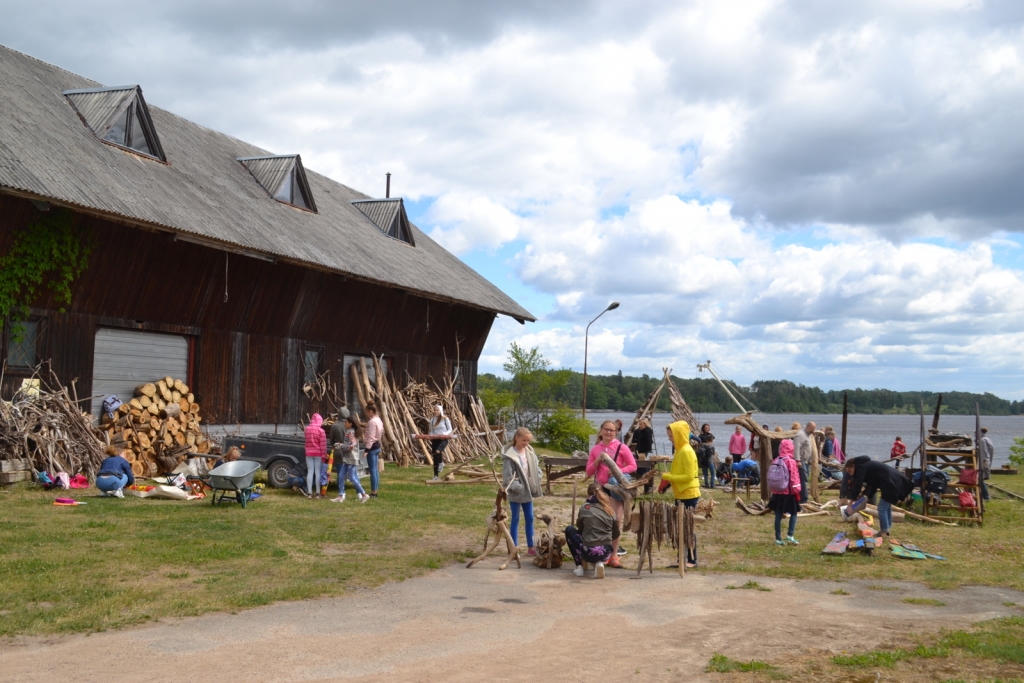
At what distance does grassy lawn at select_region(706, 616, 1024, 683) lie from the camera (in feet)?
22.7

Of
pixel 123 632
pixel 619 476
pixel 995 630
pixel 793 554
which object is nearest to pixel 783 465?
pixel 793 554

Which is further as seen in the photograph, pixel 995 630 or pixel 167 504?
pixel 167 504

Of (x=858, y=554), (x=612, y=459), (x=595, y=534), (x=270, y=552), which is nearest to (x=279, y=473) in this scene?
(x=270, y=552)

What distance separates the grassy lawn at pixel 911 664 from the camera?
22.7 ft

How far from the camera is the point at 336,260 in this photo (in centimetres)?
2403

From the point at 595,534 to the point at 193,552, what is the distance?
5.02 m

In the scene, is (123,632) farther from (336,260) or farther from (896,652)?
(336,260)

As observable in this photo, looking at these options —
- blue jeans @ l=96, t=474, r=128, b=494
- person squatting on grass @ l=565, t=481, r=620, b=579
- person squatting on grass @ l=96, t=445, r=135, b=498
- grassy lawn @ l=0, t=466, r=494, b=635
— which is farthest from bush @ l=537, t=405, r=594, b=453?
person squatting on grass @ l=565, t=481, r=620, b=579

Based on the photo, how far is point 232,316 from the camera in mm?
22344

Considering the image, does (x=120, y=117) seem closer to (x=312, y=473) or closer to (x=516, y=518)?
(x=312, y=473)

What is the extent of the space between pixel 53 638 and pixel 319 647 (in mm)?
2248

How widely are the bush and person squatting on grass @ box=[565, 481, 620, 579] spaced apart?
28.0 metres

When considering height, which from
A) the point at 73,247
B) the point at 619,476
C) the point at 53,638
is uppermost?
the point at 73,247


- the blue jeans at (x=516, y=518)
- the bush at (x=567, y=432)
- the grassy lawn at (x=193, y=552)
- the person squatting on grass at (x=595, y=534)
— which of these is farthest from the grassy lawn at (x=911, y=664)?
the bush at (x=567, y=432)
